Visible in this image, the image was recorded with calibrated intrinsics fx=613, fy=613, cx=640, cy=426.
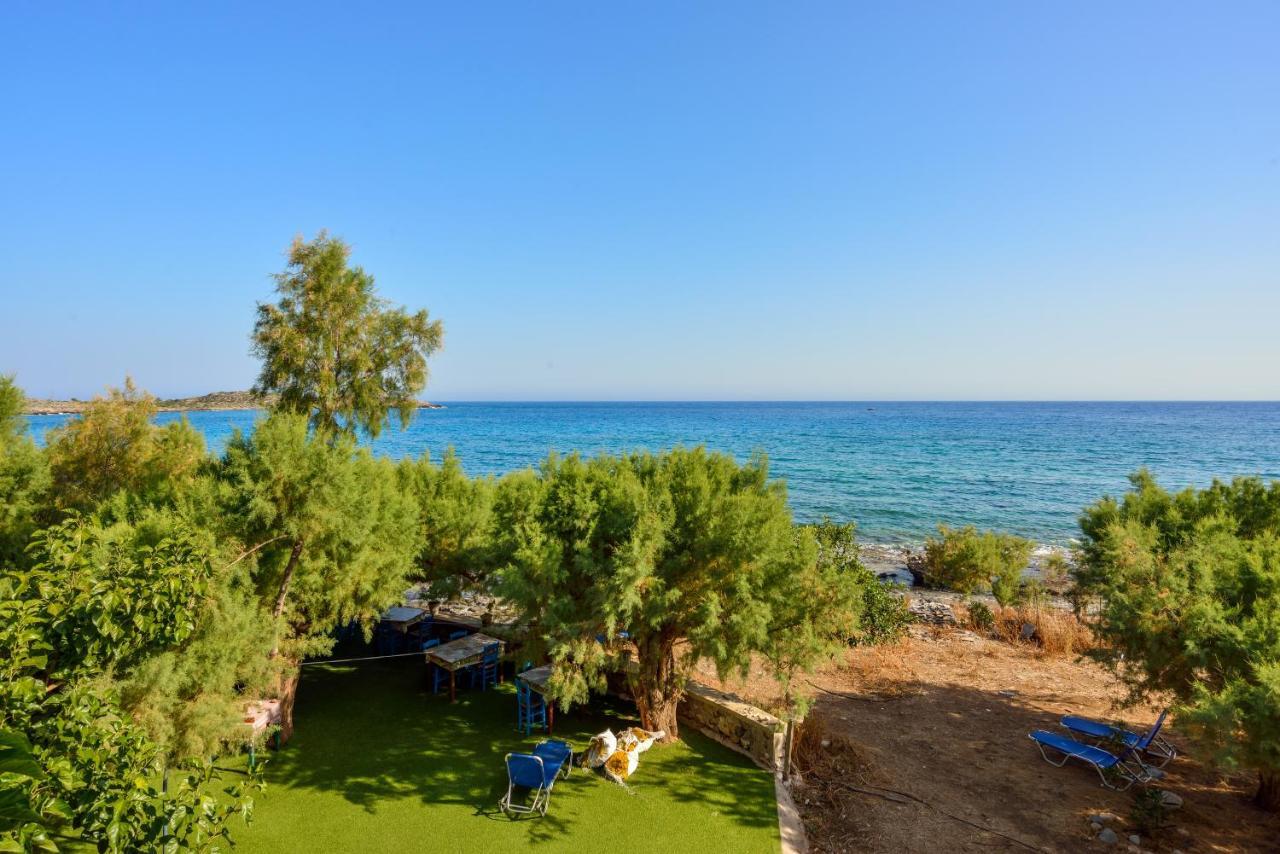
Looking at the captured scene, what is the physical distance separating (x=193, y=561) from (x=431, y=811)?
6.22 m

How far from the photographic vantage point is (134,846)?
3.09m

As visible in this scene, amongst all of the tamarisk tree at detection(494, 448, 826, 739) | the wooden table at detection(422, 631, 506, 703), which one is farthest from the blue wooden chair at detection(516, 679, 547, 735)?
the tamarisk tree at detection(494, 448, 826, 739)

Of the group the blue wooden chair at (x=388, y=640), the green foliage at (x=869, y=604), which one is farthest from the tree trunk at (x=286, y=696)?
the green foliage at (x=869, y=604)

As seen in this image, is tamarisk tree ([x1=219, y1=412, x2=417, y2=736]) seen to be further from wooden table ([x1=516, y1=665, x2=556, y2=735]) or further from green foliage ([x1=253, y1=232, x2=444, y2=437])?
green foliage ([x1=253, y1=232, x2=444, y2=437])

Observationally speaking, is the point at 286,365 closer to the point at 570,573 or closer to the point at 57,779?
the point at 570,573

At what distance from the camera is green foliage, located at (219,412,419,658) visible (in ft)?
34.5

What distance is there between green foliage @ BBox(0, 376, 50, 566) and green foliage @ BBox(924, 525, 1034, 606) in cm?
2994

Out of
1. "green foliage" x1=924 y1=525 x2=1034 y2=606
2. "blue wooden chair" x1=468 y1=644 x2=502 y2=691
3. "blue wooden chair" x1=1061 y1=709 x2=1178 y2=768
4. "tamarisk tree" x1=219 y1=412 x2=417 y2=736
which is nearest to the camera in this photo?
"tamarisk tree" x1=219 y1=412 x2=417 y2=736

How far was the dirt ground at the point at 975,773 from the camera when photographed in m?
9.13

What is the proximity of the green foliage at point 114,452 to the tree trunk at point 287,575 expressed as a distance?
6040 millimetres

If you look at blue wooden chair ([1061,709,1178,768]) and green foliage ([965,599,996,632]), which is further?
green foliage ([965,599,996,632])

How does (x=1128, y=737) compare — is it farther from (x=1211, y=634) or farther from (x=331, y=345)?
(x=331, y=345)

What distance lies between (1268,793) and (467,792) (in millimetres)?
12821

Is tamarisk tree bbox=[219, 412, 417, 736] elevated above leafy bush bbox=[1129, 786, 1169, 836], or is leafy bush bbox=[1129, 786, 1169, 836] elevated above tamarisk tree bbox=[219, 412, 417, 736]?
tamarisk tree bbox=[219, 412, 417, 736]
